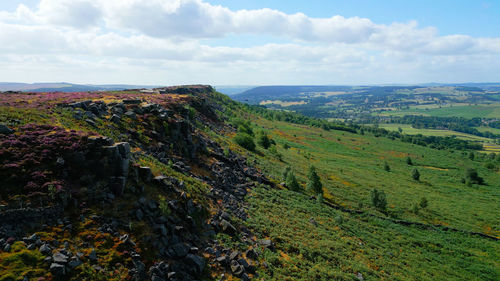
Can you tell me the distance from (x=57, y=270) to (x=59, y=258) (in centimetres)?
88

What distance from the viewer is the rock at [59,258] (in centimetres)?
1688

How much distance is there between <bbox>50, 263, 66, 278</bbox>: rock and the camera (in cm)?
1633

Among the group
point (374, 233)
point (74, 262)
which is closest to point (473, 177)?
point (374, 233)

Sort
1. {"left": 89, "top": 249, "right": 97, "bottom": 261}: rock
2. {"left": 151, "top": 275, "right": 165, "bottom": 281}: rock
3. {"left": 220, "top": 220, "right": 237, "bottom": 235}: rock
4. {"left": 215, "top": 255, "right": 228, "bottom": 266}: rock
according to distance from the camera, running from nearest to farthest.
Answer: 1. {"left": 89, "top": 249, "right": 97, "bottom": 261}: rock
2. {"left": 151, "top": 275, "right": 165, "bottom": 281}: rock
3. {"left": 215, "top": 255, "right": 228, "bottom": 266}: rock
4. {"left": 220, "top": 220, "right": 237, "bottom": 235}: rock

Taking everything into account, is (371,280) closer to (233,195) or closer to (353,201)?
(233,195)

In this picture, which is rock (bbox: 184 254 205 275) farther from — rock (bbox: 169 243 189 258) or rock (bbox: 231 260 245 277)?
rock (bbox: 231 260 245 277)

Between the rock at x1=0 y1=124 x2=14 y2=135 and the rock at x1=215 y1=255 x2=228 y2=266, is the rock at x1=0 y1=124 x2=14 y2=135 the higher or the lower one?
the higher one

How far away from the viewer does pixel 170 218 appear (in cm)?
2469

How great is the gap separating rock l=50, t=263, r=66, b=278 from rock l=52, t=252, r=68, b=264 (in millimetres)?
411

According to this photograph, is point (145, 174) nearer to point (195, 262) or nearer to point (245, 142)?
point (195, 262)

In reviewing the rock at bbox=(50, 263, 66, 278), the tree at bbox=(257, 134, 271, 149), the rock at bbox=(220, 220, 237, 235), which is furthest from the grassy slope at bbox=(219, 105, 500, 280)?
the tree at bbox=(257, 134, 271, 149)

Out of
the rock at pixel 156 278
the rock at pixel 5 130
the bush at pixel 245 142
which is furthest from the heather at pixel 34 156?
the bush at pixel 245 142

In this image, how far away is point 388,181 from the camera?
95750mm

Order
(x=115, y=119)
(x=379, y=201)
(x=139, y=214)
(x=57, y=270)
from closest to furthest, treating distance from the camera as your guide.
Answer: (x=57, y=270)
(x=139, y=214)
(x=115, y=119)
(x=379, y=201)
